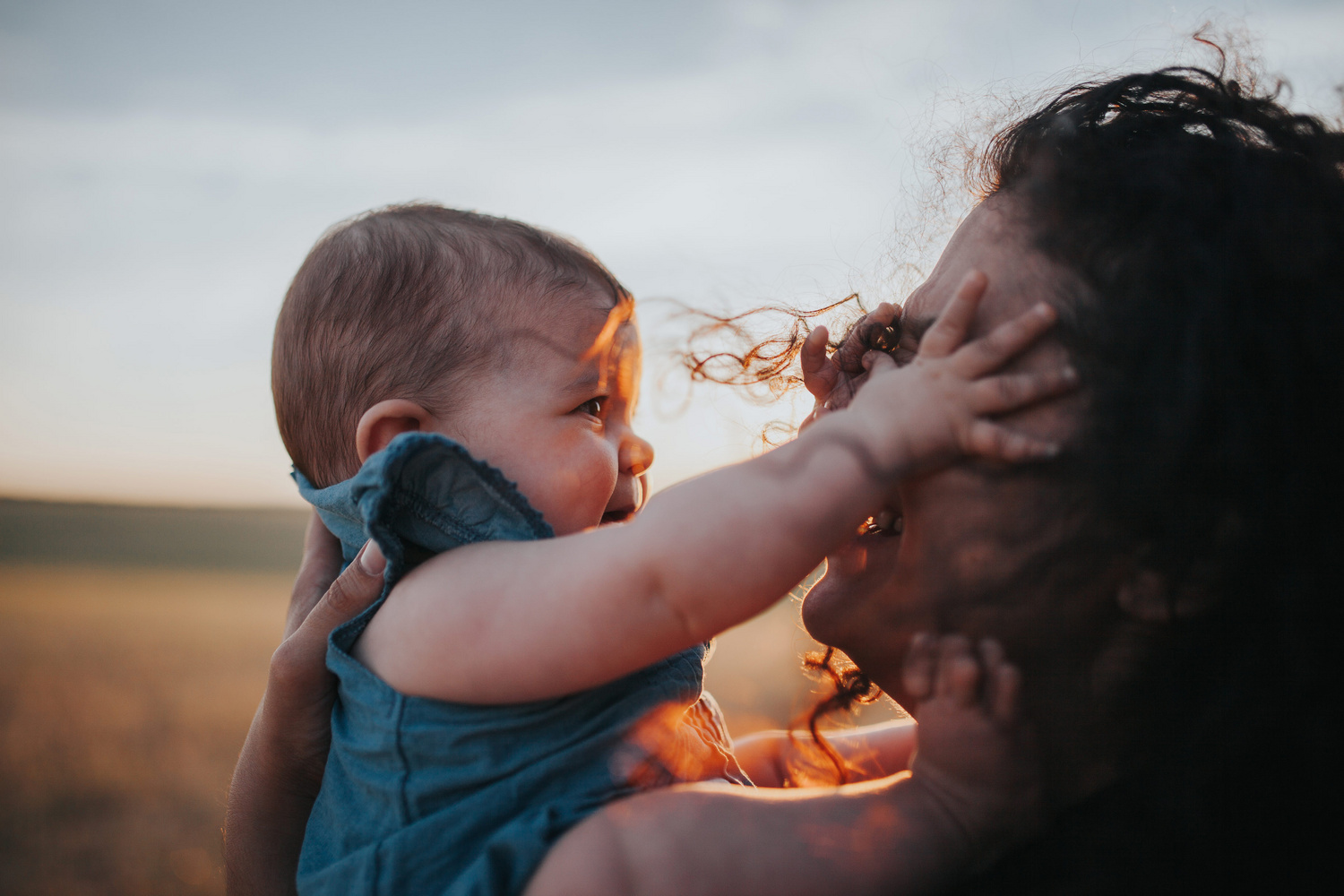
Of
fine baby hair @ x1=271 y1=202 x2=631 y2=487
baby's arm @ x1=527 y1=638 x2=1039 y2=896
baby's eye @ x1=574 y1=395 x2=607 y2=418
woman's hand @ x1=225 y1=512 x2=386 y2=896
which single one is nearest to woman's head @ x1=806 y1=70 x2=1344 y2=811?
baby's arm @ x1=527 y1=638 x2=1039 y2=896

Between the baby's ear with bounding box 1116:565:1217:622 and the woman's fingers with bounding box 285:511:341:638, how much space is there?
1.76 meters

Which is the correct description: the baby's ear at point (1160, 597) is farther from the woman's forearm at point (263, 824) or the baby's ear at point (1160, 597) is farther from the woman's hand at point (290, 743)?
the woman's forearm at point (263, 824)

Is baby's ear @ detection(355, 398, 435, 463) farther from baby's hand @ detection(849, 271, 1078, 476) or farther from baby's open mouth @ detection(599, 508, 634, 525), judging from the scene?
baby's hand @ detection(849, 271, 1078, 476)

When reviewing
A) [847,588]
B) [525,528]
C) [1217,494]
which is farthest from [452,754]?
[1217,494]

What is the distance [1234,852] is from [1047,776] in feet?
0.84

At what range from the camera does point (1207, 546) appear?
102 centimetres

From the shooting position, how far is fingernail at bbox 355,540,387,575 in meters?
1.42

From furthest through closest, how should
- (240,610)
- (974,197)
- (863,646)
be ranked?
(240,610)
(974,197)
(863,646)

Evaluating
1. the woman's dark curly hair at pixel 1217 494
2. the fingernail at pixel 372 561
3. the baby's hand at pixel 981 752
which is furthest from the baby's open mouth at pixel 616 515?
the woman's dark curly hair at pixel 1217 494

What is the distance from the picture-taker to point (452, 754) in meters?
1.23

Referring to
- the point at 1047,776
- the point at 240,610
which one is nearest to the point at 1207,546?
the point at 1047,776

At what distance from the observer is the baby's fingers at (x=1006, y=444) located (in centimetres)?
102

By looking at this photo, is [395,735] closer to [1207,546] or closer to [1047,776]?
[1047,776]

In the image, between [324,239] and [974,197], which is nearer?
[974,197]
